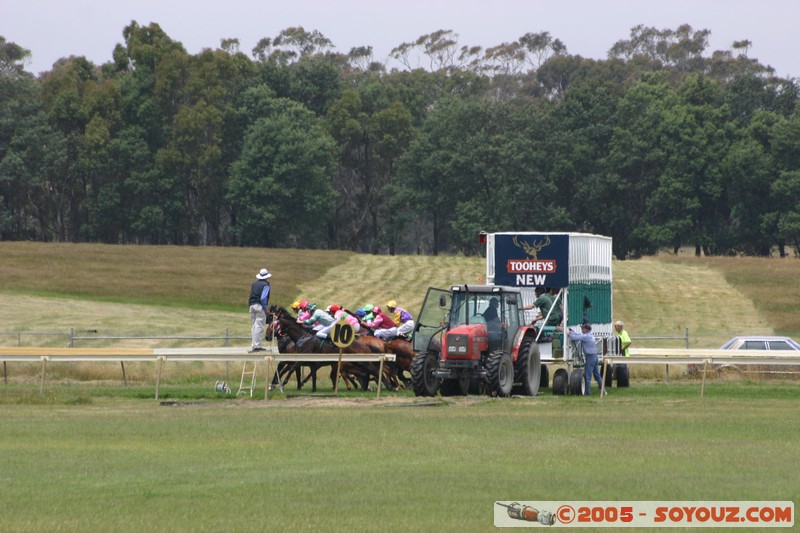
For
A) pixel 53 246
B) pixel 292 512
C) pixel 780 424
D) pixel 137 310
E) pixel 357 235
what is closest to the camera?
pixel 292 512

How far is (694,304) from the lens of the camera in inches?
2515

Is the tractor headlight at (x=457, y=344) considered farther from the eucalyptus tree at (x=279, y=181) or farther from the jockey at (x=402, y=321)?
the eucalyptus tree at (x=279, y=181)

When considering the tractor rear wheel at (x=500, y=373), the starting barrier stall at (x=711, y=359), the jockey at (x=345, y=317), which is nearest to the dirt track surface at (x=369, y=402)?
the tractor rear wheel at (x=500, y=373)

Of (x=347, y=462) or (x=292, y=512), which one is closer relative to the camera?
(x=292, y=512)

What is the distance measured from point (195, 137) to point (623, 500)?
95.7 meters

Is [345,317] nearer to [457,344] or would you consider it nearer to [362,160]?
[457,344]

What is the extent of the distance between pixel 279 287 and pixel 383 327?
3716cm

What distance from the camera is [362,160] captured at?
117750 millimetres

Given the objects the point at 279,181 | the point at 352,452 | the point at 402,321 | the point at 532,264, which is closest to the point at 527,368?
the point at 532,264

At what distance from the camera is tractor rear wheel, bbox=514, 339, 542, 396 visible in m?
26.8

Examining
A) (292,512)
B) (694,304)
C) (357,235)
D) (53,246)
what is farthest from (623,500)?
(357,235)

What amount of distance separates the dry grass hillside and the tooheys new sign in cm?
1634

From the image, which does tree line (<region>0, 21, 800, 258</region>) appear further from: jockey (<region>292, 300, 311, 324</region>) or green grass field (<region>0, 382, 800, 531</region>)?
green grass field (<region>0, 382, 800, 531</region>)

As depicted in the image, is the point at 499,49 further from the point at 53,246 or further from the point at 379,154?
the point at 53,246
